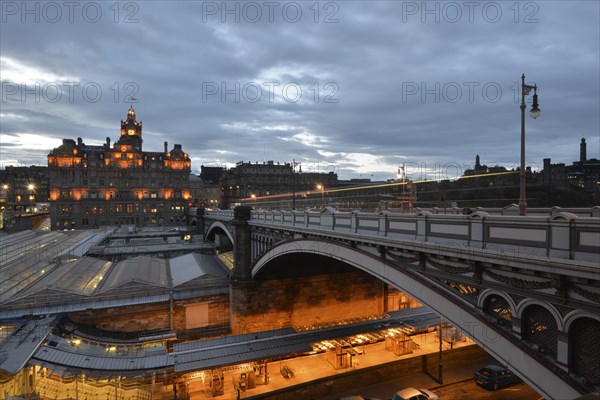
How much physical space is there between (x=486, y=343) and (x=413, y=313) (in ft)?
74.1

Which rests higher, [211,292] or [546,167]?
[546,167]

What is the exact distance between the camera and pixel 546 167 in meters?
16.8

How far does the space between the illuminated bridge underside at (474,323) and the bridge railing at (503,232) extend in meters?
1.23

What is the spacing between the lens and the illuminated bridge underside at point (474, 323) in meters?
6.69

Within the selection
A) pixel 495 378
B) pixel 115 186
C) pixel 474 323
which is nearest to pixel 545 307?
pixel 474 323

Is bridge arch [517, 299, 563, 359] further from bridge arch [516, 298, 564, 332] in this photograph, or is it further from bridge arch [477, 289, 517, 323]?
bridge arch [477, 289, 517, 323]

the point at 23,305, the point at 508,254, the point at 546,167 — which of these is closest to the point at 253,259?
the point at 23,305

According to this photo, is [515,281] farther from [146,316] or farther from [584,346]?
[146,316]

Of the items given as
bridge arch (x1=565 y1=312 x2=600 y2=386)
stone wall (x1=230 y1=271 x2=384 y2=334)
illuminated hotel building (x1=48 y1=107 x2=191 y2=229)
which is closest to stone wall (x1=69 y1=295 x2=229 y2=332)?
stone wall (x1=230 y1=271 x2=384 y2=334)

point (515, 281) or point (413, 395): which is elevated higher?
point (515, 281)

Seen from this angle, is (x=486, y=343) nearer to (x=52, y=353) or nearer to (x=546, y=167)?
(x=546, y=167)

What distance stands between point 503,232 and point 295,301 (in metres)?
24.8

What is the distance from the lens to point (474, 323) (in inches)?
332

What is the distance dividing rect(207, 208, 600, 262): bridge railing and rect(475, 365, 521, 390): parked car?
13093 mm
